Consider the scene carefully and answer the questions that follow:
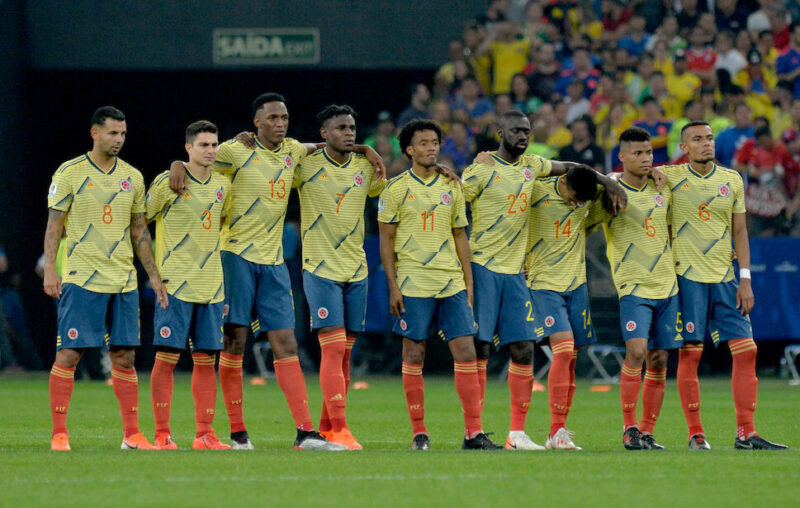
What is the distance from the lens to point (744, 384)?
10992mm

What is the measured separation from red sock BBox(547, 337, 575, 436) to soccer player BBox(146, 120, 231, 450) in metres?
2.66

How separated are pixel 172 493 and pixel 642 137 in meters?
5.16

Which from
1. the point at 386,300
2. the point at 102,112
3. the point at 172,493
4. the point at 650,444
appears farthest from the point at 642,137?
the point at 386,300

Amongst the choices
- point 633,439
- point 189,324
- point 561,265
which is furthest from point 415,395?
point 189,324

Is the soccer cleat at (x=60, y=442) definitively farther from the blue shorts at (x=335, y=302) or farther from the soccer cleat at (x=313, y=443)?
the blue shorts at (x=335, y=302)

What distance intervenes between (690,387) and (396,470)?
3.12 metres

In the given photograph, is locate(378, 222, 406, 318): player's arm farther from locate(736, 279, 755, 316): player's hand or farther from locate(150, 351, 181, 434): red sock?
locate(736, 279, 755, 316): player's hand

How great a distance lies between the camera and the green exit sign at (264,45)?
81.0ft

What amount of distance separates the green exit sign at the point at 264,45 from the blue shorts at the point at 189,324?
14386 millimetres

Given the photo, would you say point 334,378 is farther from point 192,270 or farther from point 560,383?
point 560,383

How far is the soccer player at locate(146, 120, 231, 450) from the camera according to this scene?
1084 centimetres

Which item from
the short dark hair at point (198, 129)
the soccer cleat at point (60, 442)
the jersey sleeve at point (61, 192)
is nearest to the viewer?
the soccer cleat at point (60, 442)

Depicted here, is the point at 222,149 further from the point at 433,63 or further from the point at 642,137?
the point at 433,63

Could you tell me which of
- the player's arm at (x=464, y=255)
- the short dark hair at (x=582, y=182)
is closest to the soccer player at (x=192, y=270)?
the player's arm at (x=464, y=255)
